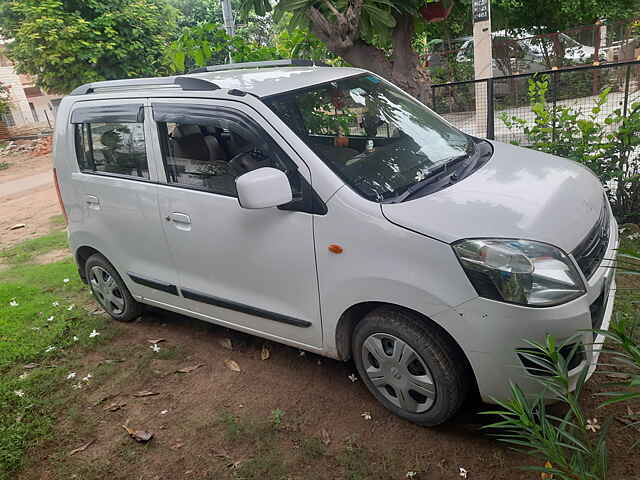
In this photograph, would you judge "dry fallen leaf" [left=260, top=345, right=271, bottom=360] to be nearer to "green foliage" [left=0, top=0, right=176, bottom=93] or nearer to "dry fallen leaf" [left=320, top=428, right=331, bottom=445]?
"dry fallen leaf" [left=320, top=428, right=331, bottom=445]

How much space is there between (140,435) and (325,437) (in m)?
1.11

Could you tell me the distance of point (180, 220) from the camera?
3.46m

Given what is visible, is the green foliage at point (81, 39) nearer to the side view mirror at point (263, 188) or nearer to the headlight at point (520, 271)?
the side view mirror at point (263, 188)

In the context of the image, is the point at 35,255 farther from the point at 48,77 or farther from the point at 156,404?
the point at 48,77

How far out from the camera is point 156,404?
3439 mm

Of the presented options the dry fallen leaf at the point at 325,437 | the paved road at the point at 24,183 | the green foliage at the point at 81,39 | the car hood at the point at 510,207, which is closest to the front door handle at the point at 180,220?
the car hood at the point at 510,207

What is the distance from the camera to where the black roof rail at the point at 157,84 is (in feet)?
10.9

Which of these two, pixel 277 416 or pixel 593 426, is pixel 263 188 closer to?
pixel 277 416

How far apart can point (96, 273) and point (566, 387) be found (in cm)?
380

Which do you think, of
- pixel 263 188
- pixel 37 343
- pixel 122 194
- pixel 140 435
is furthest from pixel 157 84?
pixel 37 343

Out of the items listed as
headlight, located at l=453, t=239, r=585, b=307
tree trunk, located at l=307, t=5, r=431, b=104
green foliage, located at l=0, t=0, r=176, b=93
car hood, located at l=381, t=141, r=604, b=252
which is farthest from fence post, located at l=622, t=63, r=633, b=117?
green foliage, located at l=0, t=0, r=176, b=93

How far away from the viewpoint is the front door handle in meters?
3.42

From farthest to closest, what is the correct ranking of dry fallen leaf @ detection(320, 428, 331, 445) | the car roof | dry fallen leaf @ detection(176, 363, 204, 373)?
dry fallen leaf @ detection(176, 363, 204, 373) < the car roof < dry fallen leaf @ detection(320, 428, 331, 445)

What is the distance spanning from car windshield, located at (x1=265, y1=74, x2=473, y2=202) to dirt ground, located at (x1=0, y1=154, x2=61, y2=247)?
627 centimetres
